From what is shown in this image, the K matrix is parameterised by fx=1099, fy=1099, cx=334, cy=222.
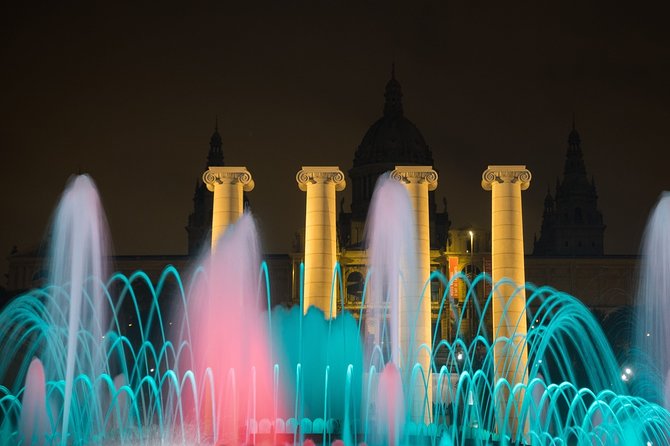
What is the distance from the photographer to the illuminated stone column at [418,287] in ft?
167

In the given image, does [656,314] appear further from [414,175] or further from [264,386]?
[264,386]

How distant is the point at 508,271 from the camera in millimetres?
50094

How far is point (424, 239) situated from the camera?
51.7 metres

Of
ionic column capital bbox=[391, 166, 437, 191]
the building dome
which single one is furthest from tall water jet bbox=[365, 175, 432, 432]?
the building dome

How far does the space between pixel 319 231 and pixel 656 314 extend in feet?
148

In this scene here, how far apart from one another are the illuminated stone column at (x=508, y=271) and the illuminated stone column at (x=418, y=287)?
3.04m

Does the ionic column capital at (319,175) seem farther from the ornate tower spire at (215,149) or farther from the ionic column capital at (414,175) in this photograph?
the ornate tower spire at (215,149)

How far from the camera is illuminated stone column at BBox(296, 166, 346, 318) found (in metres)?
50.6

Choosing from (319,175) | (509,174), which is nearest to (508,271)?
(509,174)

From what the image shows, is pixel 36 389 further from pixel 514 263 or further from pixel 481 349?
pixel 481 349

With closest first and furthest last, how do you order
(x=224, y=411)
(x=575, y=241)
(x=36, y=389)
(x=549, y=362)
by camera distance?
(x=36, y=389)
(x=224, y=411)
(x=549, y=362)
(x=575, y=241)

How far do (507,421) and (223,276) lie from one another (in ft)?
45.4

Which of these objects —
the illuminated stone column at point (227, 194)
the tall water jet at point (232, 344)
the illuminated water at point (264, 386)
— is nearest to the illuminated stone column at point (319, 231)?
the illuminated water at point (264, 386)

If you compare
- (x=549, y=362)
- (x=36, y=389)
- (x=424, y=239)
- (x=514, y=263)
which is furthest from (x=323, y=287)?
(x=549, y=362)
